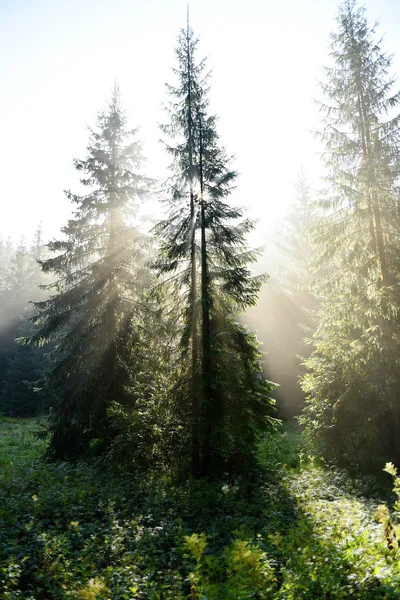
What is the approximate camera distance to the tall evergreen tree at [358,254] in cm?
1266

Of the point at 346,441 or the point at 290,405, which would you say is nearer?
the point at 346,441

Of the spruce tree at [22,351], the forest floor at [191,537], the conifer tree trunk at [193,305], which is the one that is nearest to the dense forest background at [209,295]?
the conifer tree trunk at [193,305]

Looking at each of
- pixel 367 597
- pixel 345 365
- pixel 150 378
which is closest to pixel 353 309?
pixel 345 365

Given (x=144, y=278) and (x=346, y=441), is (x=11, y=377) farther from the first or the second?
(x=346, y=441)

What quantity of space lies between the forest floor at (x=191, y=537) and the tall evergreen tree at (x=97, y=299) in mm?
2104

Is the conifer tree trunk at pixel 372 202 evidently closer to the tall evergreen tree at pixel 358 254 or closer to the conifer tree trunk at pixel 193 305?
the tall evergreen tree at pixel 358 254

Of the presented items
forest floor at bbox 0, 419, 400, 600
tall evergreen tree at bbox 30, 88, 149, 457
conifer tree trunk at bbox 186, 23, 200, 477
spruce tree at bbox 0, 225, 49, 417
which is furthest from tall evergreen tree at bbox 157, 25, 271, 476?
spruce tree at bbox 0, 225, 49, 417

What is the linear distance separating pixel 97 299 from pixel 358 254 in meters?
9.78

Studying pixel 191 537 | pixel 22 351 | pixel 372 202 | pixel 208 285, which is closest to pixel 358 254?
pixel 372 202

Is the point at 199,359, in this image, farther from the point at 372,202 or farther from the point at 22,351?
the point at 22,351

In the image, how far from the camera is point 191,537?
4.64m

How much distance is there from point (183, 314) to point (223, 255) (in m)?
2.30

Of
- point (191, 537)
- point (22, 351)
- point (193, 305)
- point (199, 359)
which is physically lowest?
point (191, 537)

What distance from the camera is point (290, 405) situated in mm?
24953
